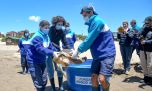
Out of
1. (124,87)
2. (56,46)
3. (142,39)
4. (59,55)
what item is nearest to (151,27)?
(142,39)

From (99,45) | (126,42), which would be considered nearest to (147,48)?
(126,42)

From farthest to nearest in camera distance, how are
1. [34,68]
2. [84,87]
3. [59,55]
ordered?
[84,87]
[34,68]
[59,55]

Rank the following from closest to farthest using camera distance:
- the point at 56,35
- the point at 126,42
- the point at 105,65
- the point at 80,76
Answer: the point at 105,65
the point at 80,76
the point at 56,35
the point at 126,42

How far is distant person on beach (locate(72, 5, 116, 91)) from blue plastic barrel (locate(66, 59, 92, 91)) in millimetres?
1666

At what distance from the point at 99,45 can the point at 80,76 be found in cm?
219

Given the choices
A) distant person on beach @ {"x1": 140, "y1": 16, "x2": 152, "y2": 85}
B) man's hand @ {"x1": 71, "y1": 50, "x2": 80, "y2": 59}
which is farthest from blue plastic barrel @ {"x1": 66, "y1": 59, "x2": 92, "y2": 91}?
distant person on beach @ {"x1": 140, "y1": 16, "x2": 152, "y2": 85}

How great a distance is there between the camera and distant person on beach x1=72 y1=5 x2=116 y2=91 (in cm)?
609

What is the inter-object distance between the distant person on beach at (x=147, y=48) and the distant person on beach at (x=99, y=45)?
3843 millimetres

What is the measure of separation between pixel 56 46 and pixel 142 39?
2.75 metres

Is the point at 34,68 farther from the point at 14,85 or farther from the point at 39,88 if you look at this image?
the point at 14,85

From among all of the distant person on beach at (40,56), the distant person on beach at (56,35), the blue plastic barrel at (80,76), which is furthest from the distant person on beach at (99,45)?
the distant person on beach at (56,35)

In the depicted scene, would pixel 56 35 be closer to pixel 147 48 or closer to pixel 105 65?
pixel 147 48

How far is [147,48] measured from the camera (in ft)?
32.9

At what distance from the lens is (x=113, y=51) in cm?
623
